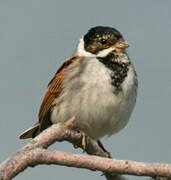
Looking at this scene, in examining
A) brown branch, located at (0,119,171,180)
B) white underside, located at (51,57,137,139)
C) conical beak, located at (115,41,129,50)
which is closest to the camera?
brown branch, located at (0,119,171,180)

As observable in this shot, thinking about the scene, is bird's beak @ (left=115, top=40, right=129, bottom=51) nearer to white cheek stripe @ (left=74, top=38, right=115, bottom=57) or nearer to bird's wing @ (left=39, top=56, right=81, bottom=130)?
white cheek stripe @ (left=74, top=38, right=115, bottom=57)

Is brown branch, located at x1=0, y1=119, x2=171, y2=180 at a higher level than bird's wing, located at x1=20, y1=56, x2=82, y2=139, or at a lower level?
higher

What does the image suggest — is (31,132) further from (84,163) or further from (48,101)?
(84,163)

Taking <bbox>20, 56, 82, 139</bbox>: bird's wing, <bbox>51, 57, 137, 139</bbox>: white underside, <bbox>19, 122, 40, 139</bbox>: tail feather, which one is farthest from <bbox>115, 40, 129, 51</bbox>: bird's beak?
<bbox>19, 122, 40, 139</bbox>: tail feather

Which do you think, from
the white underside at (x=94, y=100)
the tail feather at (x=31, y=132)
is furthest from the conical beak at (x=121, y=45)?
the tail feather at (x=31, y=132)

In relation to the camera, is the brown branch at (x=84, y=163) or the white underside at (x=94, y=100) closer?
the brown branch at (x=84, y=163)

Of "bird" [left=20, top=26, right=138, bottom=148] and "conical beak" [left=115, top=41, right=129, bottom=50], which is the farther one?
"conical beak" [left=115, top=41, right=129, bottom=50]

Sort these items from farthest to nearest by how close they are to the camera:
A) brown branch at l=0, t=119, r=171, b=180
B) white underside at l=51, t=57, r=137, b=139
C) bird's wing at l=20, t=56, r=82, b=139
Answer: bird's wing at l=20, t=56, r=82, b=139
white underside at l=51, t=57, r=137, b=139
brown branch at l=0, t=119, r=171, b=180

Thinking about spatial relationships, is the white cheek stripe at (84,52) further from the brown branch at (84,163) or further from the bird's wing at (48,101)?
the brown branch at (84,163)
